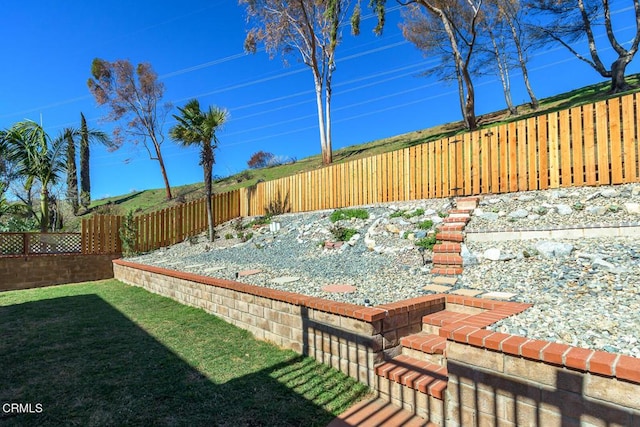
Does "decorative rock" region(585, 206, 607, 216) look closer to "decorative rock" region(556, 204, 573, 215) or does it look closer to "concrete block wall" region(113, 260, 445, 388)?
"decorative rock" region(556, 204, 573, 215)

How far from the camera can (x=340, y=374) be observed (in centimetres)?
294

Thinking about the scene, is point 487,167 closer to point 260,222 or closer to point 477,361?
point 477,361

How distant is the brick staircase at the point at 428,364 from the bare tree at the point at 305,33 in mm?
Result: 12201

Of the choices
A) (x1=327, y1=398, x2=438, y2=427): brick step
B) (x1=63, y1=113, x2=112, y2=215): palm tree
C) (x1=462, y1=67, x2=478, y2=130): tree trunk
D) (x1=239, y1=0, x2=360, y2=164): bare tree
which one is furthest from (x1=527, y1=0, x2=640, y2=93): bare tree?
(x1=63, y1=113, x2=112, y2=215): palm tree

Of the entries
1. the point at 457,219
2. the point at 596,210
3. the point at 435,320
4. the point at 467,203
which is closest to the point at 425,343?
the point at 435,320

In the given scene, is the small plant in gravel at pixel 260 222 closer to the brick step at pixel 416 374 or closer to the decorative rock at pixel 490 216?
the decorative rock at pixel 490 216

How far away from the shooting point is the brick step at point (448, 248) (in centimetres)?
440

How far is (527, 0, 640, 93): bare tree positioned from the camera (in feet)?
38.8

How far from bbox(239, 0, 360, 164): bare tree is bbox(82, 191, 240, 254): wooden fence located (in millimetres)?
5354

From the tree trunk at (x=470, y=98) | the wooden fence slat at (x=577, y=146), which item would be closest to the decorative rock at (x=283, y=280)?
the wooden fence slat at (x=577, y=146)

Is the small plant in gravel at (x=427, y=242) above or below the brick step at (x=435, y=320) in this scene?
above

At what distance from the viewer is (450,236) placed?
15.5 ft

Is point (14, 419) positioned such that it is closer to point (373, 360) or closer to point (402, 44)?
point (373, 360)

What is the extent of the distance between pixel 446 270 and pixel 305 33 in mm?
14537
